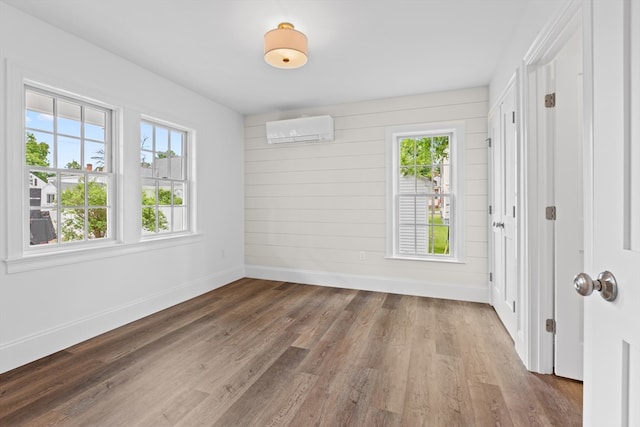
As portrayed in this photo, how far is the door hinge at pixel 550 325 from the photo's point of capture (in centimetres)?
212

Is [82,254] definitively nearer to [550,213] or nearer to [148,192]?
[148,192]

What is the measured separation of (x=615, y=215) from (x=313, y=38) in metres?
2.62

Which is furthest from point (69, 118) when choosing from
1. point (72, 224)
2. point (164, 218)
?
point (164, 218)

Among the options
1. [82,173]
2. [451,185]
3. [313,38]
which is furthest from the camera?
[451,185]

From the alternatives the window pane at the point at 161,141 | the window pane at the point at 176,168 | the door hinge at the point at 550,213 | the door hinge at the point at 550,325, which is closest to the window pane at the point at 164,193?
the window pane at the point at 176,168

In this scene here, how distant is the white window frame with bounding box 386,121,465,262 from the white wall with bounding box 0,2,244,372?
245 cm

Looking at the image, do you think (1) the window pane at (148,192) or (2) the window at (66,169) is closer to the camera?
(2) the window at (66,169)

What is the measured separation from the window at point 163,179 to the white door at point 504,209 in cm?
372

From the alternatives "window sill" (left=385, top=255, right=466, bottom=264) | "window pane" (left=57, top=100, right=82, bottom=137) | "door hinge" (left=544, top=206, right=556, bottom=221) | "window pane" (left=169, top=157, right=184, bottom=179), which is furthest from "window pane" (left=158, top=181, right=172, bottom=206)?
"door hinge" (left=544, top=206, right=556, bottom=221)

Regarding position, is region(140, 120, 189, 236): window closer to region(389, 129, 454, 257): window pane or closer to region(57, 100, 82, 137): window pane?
region(57, 100, 82, 137): window pane

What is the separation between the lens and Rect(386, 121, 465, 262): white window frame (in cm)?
388

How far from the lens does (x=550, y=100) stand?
2.12 meters

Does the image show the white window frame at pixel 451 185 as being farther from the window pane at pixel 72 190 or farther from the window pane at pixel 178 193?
the window pane at pixel 72 190

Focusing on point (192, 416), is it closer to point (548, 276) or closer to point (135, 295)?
point (135, 295)
